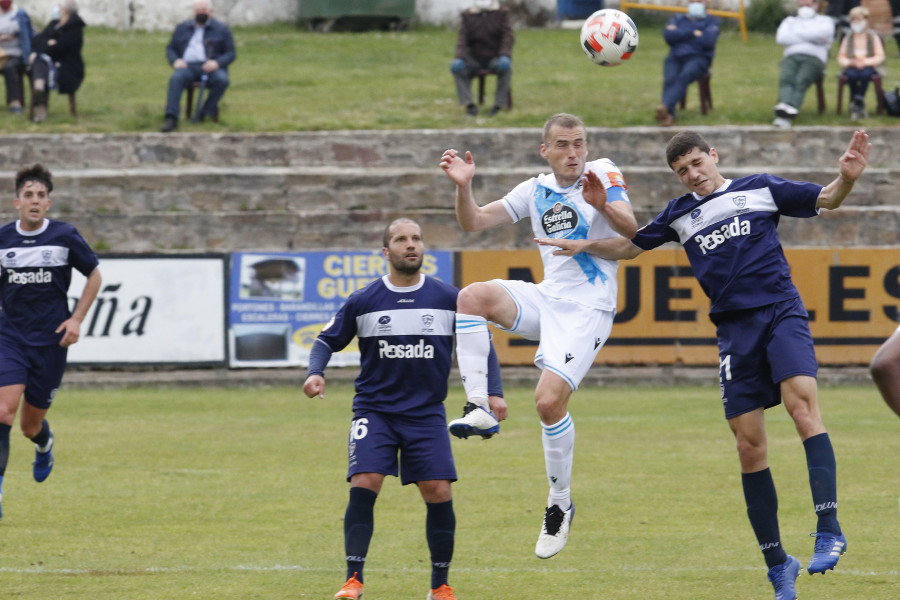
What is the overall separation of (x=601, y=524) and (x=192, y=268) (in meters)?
8.94

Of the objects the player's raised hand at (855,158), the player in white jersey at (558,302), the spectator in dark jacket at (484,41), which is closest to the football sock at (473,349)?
the player in white jersey at (558,302)

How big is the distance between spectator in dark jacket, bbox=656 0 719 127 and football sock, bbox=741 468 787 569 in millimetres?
14822

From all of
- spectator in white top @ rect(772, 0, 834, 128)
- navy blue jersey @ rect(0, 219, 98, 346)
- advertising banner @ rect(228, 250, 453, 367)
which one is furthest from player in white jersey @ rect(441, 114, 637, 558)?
spectator in white top @ rect(772, 0, 834, 128)

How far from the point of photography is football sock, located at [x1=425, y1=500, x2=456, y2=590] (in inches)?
283

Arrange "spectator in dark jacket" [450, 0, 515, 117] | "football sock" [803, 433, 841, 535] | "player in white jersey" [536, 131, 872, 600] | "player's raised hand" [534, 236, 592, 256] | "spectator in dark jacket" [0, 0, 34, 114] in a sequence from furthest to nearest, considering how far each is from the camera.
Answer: "spectator in dark jacket" [0, 0, 34, 114], "spectator in dark jacket" [450, 0, 515, 117], "player's raised hand" [534, 236, 592, 256], "player in white jersey" [536, 131, 872, 600], "football sock" [803, 433, 841, 535]

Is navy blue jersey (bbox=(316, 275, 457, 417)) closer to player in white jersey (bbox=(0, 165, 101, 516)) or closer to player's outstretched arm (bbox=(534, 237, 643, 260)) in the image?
player's outstretched arm (bbox=(534, 237, 643, 260))

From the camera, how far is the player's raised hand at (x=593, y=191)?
723 cm

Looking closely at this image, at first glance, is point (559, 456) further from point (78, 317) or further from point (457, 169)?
point (78, 317)

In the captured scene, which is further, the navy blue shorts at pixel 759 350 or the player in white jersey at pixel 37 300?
the player in white jersey at pixel 37 300

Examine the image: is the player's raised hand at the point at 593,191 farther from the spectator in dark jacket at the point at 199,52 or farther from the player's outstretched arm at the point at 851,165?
the spectator in dark jacket at the point at 199,52

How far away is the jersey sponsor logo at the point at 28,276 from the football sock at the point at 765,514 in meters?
5.56

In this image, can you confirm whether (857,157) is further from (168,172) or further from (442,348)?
(168,172)

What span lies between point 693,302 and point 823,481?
33.9ft

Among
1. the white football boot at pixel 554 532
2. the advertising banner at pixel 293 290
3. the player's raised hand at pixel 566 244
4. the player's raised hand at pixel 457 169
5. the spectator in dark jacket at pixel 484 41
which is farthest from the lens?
the spectator in dark jacket at pixel 484 41
